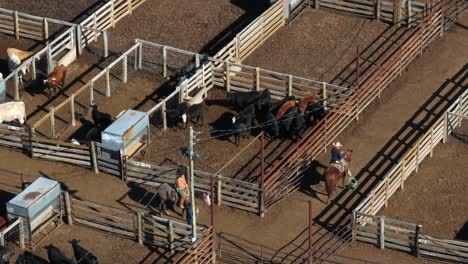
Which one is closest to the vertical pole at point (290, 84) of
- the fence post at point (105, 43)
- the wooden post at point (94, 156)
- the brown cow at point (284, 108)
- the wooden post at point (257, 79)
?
the wooden post at point (257, 79)

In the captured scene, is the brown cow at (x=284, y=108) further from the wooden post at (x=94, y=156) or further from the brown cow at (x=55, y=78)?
the brown cow at (x=55, y=78)

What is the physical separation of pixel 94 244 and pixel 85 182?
3318mm

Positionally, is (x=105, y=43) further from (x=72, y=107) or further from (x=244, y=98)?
(x=244, y=98)

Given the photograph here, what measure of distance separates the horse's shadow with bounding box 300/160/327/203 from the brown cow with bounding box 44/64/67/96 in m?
9.89

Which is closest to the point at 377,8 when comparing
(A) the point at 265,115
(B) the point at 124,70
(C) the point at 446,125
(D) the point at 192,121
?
(C) the point at 446,125

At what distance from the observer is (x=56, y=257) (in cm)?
5100

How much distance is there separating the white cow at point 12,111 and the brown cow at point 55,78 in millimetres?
1916

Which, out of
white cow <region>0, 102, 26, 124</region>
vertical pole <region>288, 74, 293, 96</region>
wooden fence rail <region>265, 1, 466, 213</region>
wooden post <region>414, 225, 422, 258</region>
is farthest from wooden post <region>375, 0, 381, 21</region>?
white cow <region>0, 102, 26, 124</region>

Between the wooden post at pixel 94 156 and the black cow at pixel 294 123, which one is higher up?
the black cow at pixel 294 123

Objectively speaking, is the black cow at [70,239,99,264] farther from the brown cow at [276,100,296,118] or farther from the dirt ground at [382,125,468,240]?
the dirt ground at [382,125,468,240]

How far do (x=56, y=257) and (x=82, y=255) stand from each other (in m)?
0.79

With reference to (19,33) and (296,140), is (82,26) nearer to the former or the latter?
(19,33)

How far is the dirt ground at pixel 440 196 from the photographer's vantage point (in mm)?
53688

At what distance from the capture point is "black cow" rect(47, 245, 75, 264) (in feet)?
167
